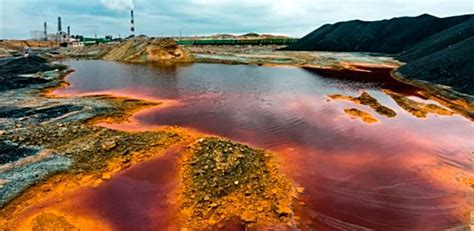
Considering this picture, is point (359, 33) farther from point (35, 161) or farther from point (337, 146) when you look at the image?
point (35, 161)

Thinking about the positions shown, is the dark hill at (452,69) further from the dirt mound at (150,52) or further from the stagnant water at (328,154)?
the dirt mound at (150,52)

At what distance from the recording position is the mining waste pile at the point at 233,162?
36.8 ft

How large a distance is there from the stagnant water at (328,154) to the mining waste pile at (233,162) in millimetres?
69

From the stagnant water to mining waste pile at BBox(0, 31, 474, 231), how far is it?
0.07 metres

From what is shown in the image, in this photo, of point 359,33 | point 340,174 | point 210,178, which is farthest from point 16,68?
point 359,33

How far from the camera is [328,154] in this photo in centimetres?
1659

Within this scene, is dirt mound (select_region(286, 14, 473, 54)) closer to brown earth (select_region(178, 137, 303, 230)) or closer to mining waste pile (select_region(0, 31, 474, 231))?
mining waste pile (select_region(0, 31, 474, 231))

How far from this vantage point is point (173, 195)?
1241 cm

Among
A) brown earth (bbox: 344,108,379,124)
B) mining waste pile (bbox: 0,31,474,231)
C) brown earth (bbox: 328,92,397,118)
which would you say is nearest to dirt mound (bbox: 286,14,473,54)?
brown earth (bbox: 328,92,397,118)

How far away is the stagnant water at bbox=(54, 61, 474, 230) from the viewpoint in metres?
11.5

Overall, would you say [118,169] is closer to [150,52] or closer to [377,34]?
[150,52]

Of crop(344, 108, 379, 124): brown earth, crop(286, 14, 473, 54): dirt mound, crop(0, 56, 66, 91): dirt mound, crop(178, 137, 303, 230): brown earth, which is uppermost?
crop(286, 14, 473, 54): dirt mound

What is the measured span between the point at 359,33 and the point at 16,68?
3253 inches

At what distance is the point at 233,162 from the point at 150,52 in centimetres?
5355
